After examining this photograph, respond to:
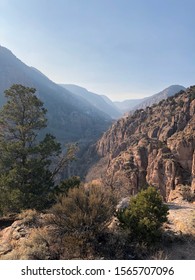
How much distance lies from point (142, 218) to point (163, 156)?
3408cm

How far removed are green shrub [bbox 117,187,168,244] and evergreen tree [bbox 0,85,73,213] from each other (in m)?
7.07

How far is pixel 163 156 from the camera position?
138 ft

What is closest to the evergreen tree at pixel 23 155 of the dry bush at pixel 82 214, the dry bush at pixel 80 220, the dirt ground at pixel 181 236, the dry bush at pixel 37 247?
the dry bush at pixel 80 220

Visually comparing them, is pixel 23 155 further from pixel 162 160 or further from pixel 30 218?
pixel 162 160

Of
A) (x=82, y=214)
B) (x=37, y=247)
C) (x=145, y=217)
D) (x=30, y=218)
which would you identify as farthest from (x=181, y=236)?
(x=30, y=218)

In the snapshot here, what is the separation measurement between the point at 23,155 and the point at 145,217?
32.6 ft

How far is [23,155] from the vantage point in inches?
661

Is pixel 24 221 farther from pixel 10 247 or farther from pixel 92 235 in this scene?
pixel 92 235

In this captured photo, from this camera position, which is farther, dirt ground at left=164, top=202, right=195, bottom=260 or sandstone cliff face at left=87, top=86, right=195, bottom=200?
sandstone cliff face at left=87, top=86, right=195, bottom=200

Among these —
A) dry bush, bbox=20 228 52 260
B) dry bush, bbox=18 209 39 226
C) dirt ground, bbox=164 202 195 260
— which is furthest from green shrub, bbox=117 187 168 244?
dry bush, bbox=18 209 39 226

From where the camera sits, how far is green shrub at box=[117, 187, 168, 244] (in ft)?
28.3

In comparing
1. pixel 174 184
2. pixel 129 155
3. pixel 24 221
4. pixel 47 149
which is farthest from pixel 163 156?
pixel 24 221

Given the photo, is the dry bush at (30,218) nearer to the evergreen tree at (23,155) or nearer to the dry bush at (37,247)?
the dry bush at (37,247)

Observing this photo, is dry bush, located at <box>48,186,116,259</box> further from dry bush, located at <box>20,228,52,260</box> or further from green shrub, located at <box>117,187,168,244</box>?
green shrub, located at <box>117,187,168,244</box>
